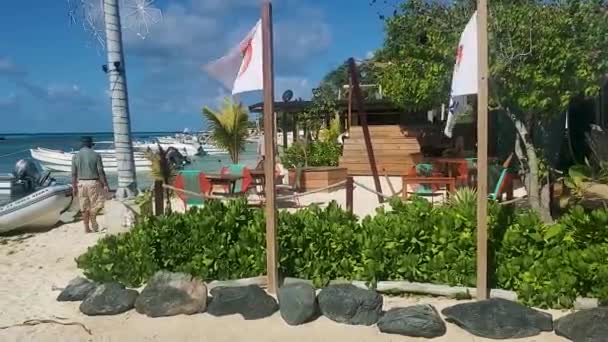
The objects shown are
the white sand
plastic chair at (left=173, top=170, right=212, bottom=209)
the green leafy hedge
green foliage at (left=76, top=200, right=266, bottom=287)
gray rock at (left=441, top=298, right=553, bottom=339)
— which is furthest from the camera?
plastic chair at (left=173, top=170, right=212, bottom=209)

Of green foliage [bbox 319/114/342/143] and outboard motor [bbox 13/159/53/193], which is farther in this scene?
green foliage [bbox 319/114/342/143]

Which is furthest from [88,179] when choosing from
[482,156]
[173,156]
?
[173,156]

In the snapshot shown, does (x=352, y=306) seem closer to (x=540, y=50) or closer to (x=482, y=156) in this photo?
(x=482, y=156)

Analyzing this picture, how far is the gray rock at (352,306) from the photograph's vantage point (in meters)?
4.48

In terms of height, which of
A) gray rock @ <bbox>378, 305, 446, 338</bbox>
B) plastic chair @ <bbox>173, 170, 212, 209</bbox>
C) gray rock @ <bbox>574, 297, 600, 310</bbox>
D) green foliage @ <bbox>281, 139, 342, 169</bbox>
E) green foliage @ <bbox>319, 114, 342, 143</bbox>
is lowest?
gray rock @ <bbox>378, 305, 446, 338</bbox>

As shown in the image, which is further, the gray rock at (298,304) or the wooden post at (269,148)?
the wooden post at (269,148)

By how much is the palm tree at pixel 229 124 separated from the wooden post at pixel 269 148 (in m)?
10.5

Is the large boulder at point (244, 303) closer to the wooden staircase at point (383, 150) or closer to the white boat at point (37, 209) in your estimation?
the white boat at point (37, 209)

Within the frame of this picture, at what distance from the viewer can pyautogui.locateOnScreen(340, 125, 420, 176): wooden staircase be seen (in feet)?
49.6

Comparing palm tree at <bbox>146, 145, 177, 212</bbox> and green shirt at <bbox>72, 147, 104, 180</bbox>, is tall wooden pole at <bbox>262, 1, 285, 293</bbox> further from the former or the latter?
palm tree at <bbox>146, 145, 177, 212</bbox>

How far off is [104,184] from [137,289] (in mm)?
3943

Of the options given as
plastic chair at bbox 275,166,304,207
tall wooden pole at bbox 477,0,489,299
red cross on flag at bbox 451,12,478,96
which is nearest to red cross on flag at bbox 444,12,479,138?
red cross on flag at bbox 451,12,478,96

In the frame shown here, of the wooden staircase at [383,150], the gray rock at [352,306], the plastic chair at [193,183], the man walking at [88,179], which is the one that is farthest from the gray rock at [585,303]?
the wooden staircase at [383,150]

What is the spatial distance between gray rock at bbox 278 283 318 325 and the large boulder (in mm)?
124
